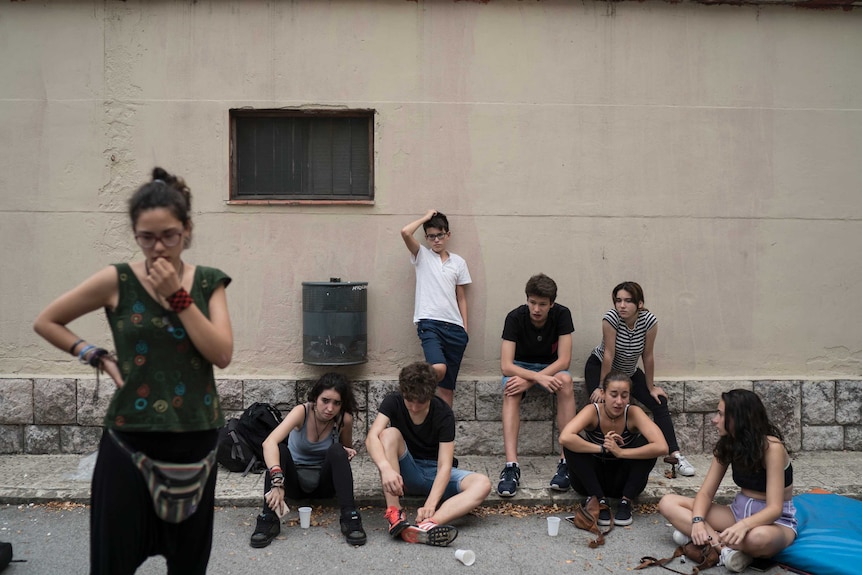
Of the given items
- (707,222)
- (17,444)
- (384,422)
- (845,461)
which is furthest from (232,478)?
(845,461)

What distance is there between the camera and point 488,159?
6719mm

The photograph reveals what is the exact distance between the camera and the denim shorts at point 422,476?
531 cm

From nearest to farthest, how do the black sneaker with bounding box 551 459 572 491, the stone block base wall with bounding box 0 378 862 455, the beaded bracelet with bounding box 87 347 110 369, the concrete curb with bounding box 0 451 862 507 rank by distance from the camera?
the beaded bracelet with bounding box 87 347 110 369
the concrete curb with bounding box 0 451 862 507
the black sneaker with bounding box 551 459 572 491
the stone block base wall with bounding box 0 378 862 455

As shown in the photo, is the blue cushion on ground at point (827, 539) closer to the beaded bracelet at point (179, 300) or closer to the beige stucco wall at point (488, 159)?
the beige stucco wall at point (488, 159)

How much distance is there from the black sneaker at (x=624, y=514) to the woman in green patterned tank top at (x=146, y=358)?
329 cm

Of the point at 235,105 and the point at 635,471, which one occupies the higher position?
the point at 235,105

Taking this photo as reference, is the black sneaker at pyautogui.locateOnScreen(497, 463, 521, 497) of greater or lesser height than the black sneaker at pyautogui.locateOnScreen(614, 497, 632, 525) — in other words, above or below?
above

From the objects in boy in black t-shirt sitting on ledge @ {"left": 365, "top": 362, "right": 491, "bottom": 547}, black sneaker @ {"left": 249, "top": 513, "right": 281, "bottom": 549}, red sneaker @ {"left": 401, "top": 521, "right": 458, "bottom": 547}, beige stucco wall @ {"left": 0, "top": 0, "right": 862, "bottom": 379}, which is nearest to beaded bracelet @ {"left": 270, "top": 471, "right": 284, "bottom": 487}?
black sneaker @ {"left": 249, "top": 513, "right": 281, "bottom": 549}

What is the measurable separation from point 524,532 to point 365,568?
1139 mm

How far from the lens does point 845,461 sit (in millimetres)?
6523

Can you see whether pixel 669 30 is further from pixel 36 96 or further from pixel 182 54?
pixel 36 96

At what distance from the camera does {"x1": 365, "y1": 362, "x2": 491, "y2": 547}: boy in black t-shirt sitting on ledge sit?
16.4ft

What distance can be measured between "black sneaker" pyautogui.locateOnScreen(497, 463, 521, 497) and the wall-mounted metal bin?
1.52 m

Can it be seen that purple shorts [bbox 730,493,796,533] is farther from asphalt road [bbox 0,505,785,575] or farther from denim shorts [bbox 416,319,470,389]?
denim shorts [bbox 416,319,470,389]
